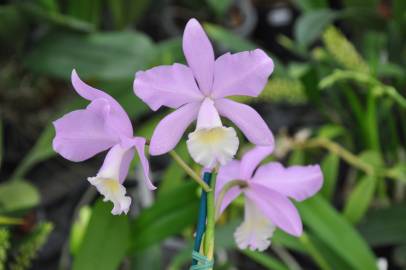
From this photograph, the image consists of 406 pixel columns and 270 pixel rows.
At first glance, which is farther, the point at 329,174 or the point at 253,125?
the point at 329,174

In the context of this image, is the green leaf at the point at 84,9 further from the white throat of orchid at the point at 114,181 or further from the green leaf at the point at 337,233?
the white throat of orchid at the point at 114,181

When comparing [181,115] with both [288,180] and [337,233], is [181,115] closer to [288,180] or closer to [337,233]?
[288,180]

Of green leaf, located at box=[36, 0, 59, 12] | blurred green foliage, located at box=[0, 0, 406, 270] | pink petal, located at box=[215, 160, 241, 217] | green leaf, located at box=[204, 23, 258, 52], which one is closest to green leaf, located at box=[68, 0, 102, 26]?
blurred green foliage, located at box=[0, 0, 406, 270]

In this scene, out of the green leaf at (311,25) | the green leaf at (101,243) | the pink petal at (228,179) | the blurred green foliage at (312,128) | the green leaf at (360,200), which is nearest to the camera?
the pink petal at (228,179)

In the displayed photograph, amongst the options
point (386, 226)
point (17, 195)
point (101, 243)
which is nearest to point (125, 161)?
point (101, 243)

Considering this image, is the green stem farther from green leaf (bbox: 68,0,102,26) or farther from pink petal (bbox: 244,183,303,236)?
green leaf (bbox: 68,0,102,26)

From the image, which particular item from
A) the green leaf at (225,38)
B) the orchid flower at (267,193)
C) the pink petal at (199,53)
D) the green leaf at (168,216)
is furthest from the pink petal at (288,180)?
the green leaf at (225,38)

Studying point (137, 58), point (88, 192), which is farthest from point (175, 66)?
point (88, 192)
